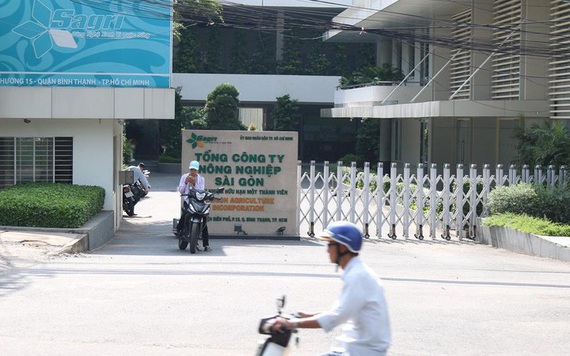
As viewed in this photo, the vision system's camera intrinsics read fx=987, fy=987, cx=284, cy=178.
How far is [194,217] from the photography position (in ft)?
62.5

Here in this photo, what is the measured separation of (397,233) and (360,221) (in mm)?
1331

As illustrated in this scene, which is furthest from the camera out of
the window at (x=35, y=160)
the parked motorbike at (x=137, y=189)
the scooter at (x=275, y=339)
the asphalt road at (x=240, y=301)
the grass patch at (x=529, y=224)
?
the parked motorbike at (x=137, y=189)

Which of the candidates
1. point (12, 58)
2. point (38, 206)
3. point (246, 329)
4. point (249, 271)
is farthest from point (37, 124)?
point (246, 329)

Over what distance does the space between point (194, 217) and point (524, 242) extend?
717 cm

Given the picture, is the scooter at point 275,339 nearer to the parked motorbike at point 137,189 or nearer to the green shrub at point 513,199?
the green shrub at point 513,199

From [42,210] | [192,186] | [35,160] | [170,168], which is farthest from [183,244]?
[170,168]

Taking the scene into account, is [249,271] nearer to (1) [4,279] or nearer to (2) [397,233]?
(1) [4,279]

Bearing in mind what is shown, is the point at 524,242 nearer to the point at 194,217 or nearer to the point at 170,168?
the point at 194,217

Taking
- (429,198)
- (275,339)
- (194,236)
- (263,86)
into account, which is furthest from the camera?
(263,86)

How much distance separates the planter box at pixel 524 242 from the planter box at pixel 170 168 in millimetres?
30379

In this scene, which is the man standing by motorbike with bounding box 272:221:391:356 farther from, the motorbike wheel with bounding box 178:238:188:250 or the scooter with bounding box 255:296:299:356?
the motorbike wheel with bounding box 178:238:188:250

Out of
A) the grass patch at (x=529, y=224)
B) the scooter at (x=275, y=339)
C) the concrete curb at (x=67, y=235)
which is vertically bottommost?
the concrete curb at (x=67, y=235)

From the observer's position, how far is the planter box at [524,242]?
19.5 meters

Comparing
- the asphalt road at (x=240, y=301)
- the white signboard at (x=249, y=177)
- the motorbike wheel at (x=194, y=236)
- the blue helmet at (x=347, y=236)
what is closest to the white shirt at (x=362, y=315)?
the blue helmet at (x=347, y=236)
